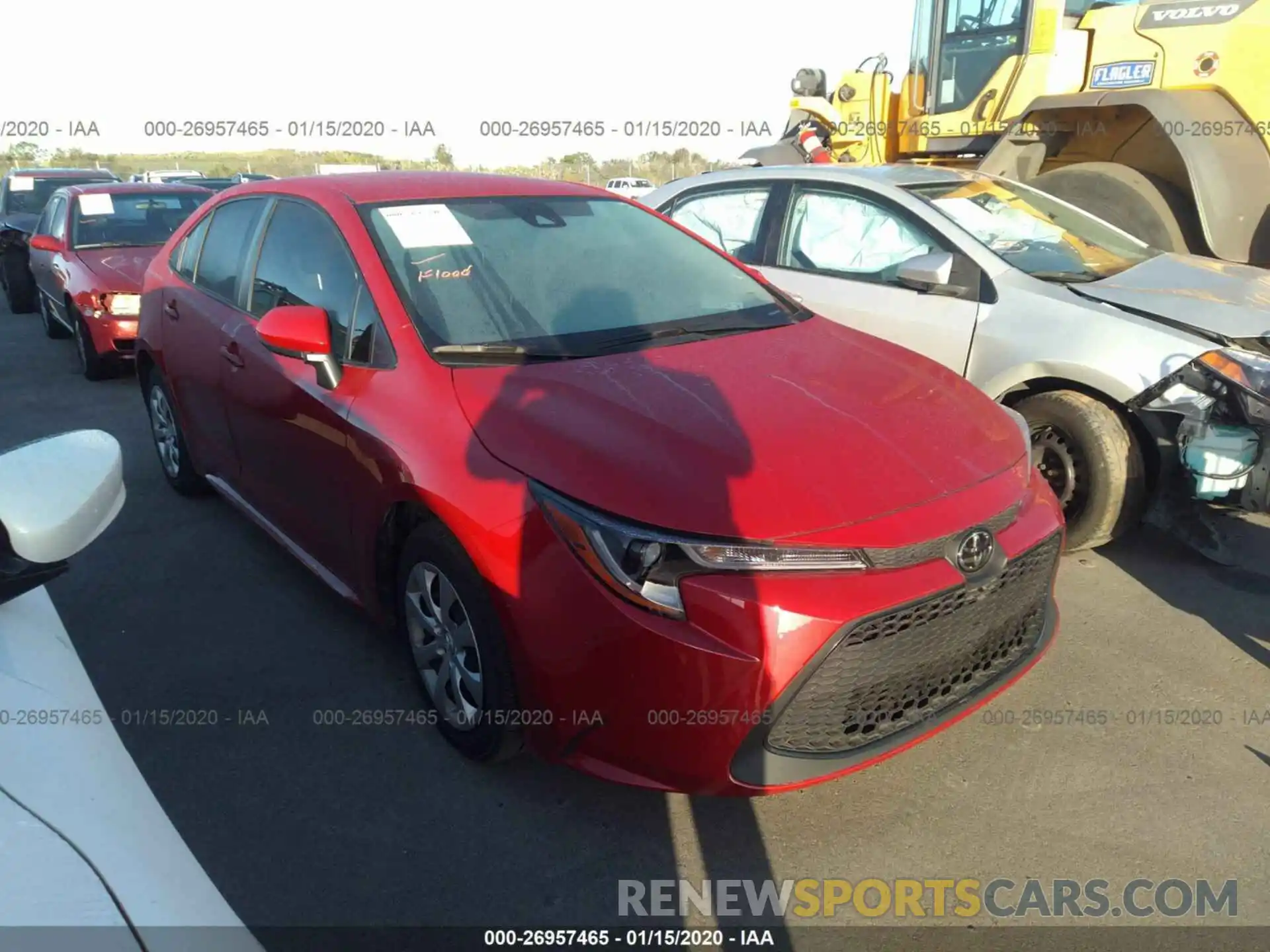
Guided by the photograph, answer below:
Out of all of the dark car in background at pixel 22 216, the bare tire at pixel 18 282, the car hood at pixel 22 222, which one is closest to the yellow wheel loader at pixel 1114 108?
the car hood at pixel 22 222

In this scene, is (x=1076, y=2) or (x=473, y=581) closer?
(x=473, y=581)

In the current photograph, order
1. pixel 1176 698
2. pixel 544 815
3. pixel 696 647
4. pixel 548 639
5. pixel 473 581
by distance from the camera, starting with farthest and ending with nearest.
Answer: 1. pixel 1176 698
2. pixel 544 815
3. pixel 473 581
4. pixel 548 639
5. pixel 696 647

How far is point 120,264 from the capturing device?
759 cm

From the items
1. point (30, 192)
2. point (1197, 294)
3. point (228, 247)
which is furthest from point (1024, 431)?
point (30, 192)

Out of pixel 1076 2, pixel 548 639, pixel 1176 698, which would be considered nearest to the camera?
pixel 548 639

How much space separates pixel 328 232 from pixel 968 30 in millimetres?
7458

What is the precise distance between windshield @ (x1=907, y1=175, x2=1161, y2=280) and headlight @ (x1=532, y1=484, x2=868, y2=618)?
2880mm

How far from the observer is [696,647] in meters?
2.07

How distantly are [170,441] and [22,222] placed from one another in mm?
8519

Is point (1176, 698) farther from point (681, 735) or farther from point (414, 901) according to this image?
point (414, 901)

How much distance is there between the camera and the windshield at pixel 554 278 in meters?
2.89

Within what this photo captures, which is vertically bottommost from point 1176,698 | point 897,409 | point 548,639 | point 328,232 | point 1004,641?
point 1176,698

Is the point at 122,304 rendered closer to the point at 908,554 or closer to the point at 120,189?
the point at 120,189

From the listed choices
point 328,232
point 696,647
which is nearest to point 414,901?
point 696,647
